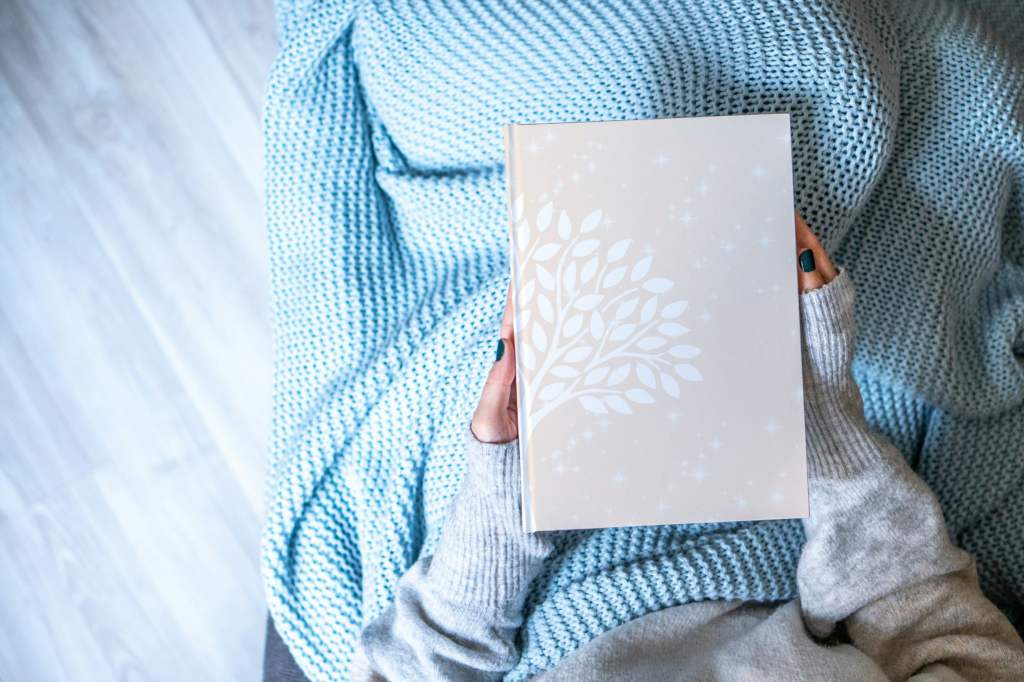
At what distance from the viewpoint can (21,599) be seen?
3.48ft

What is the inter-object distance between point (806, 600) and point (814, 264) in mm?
375

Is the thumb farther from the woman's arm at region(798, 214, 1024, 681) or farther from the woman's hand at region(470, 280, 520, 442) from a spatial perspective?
the woman's arm at region(798, 214, 1024, 681)

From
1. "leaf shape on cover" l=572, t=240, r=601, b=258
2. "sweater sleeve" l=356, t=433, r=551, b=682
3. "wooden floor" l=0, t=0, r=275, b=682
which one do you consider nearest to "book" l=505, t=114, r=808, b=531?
"leaf shape on cover" l=572, t=240, r=601, b=258

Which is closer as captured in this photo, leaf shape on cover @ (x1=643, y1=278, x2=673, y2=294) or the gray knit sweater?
leaf shape on cover @ (x1=643, y1=278, x2=673, y2=294)

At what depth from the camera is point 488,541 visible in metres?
0.68

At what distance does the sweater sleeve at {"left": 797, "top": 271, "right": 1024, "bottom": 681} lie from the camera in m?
0.66

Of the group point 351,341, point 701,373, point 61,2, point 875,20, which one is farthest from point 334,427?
point 61,2

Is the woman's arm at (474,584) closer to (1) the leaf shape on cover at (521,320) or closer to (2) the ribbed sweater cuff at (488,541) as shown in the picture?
(2) the ribbed sweater cuff at (488,541)

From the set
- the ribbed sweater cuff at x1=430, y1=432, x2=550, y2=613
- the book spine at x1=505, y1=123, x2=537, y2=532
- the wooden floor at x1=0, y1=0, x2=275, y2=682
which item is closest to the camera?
the book spine at x1=505, y1=123, x2=537, y2=532

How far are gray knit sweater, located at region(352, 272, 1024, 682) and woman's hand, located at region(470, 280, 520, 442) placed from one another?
15 mm

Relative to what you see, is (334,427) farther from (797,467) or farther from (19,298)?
(19,298)

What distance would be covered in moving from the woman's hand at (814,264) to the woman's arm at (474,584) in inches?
10.8

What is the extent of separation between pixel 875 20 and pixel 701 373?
51 cm

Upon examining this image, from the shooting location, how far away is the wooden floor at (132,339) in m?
1.07
